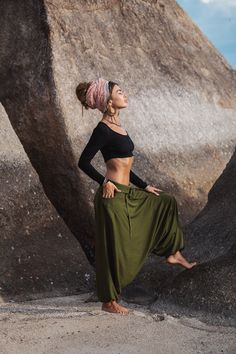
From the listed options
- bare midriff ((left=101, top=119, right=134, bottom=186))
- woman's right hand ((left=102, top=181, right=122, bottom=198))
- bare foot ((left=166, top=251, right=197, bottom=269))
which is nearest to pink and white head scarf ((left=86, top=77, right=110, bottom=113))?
bare midriff ((left=101, top=119, right=134, bottom=186))

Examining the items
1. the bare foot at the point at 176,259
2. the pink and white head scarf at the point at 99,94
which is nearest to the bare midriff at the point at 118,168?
the pink and white head scarf at the point at 99,94

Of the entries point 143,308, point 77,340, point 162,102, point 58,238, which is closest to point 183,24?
point 162,102

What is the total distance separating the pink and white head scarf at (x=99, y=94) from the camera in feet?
15.1

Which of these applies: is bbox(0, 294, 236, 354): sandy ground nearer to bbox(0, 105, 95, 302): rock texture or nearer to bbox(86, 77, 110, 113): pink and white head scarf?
bbox(0, 105, 95, 302): rock texture

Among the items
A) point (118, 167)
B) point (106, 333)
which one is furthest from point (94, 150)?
Result: point (106, 333)

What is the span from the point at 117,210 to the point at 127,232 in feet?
0.57

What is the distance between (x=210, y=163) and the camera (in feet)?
28.3

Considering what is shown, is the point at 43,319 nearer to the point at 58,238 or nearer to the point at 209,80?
the point at 58,238

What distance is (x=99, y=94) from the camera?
15.1 ft

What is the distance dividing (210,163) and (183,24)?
7.22 ft

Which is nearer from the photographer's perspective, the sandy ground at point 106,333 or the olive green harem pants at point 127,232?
the sandy ground at point 106,333

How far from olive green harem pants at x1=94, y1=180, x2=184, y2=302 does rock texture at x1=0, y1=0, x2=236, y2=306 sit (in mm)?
1114

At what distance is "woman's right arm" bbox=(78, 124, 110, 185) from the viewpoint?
14.7 ft

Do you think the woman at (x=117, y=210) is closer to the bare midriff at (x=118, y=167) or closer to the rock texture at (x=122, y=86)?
the bare midriff at (x=118, y=167)
